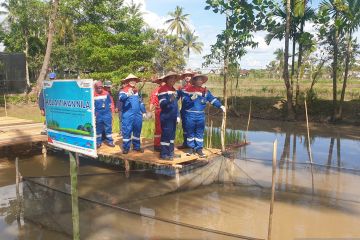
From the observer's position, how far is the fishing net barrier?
571 cm

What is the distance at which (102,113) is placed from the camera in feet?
27.8

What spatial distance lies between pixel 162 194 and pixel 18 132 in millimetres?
5567

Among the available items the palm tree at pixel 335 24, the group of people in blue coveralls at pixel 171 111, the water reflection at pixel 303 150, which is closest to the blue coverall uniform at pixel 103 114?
the group of people in blue coveralls at pixel 171 111

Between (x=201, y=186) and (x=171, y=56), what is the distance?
26.5 metres

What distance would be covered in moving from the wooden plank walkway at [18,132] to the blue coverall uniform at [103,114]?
2.54 m

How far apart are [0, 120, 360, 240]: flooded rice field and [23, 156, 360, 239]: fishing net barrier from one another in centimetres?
2

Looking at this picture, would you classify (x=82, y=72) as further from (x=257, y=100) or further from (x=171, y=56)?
A: (x=257, y=100)

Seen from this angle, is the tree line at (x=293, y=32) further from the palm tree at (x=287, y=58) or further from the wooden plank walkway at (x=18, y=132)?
the wooden plank walkway at (x=18, y=132)

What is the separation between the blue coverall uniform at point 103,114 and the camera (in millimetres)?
8375

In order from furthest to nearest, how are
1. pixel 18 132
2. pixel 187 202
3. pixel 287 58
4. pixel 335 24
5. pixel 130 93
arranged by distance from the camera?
1. pixel 287 58
2. pixel 335 24
3. pixel 18 132
4. pixel 130 93
5. pixel 187 202

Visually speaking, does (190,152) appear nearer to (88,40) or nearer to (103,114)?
(103,114)

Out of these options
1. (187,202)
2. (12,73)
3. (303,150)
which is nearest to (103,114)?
(187,202)

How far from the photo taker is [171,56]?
3347cm

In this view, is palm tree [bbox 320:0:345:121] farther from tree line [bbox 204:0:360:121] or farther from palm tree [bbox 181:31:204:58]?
palm tree [bbox 181:31:204:58]
